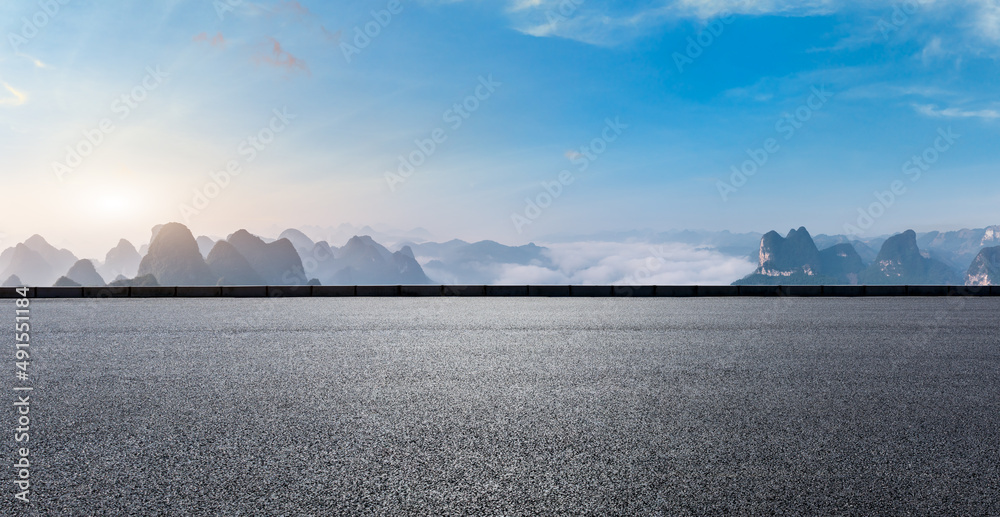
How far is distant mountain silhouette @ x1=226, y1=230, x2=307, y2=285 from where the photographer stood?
515 feet

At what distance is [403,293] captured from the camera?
17.3m

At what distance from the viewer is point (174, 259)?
125438 mm

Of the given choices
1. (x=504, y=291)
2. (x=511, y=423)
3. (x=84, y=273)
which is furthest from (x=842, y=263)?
(x=84, y=273)

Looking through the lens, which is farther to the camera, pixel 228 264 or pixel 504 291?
pixel 228 264

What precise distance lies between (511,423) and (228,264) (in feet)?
486

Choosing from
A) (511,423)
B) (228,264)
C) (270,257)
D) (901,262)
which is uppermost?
(270,257)

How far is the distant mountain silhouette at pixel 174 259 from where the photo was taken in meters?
124

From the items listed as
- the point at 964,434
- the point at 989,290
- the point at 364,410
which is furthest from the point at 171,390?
the point at 989,290

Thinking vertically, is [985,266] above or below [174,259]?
below

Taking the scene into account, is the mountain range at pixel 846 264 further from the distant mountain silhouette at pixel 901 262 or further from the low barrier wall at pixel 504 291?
the low barrier wall at pixel 504 291

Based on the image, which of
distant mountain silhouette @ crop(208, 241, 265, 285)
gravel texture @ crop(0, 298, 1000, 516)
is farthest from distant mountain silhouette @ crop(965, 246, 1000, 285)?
gravel texture @ crop(0, 298, 1000, 516)

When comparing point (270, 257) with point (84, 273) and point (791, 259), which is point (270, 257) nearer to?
point (84, 273)

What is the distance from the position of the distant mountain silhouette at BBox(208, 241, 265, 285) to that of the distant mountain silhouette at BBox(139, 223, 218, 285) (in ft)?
15.5

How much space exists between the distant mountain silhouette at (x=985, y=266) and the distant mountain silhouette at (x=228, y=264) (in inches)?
6881
